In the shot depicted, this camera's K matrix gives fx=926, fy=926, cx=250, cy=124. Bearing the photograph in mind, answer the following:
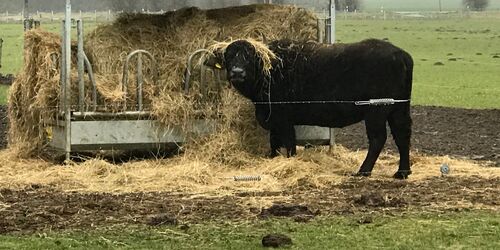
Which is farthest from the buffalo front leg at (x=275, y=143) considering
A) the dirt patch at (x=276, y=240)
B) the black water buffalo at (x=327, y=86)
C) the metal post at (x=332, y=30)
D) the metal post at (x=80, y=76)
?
the dirt patch at (x=276, y=240)

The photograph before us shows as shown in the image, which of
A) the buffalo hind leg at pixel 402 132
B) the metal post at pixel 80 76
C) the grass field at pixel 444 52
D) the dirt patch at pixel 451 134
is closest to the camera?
the buffalo hind leg at pixel 402 132

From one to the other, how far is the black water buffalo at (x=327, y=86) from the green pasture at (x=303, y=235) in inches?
112

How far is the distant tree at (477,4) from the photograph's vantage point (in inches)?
2965

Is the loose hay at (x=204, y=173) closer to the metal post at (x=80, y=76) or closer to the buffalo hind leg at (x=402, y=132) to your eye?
the buffalo hind leg at (x=402, y=132)

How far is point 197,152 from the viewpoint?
11617mm

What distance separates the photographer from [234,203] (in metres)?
9.02

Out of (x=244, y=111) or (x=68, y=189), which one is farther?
(x=244, y=111)

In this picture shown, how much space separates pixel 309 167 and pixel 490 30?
63.3 metres

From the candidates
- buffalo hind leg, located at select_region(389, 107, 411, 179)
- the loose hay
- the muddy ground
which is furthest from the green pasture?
buffalo hind leg, located at select_region(389, 107, 411, 179)

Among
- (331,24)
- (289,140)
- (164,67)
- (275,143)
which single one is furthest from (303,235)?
(164,67)

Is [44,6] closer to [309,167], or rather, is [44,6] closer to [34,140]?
[34,140]

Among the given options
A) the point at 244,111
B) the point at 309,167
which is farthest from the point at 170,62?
the point at 309,167

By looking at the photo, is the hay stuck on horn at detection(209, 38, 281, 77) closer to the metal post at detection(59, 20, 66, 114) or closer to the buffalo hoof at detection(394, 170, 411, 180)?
the metal post at detection(59, 20, 66, 114)

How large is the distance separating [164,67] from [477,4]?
68018 mm
